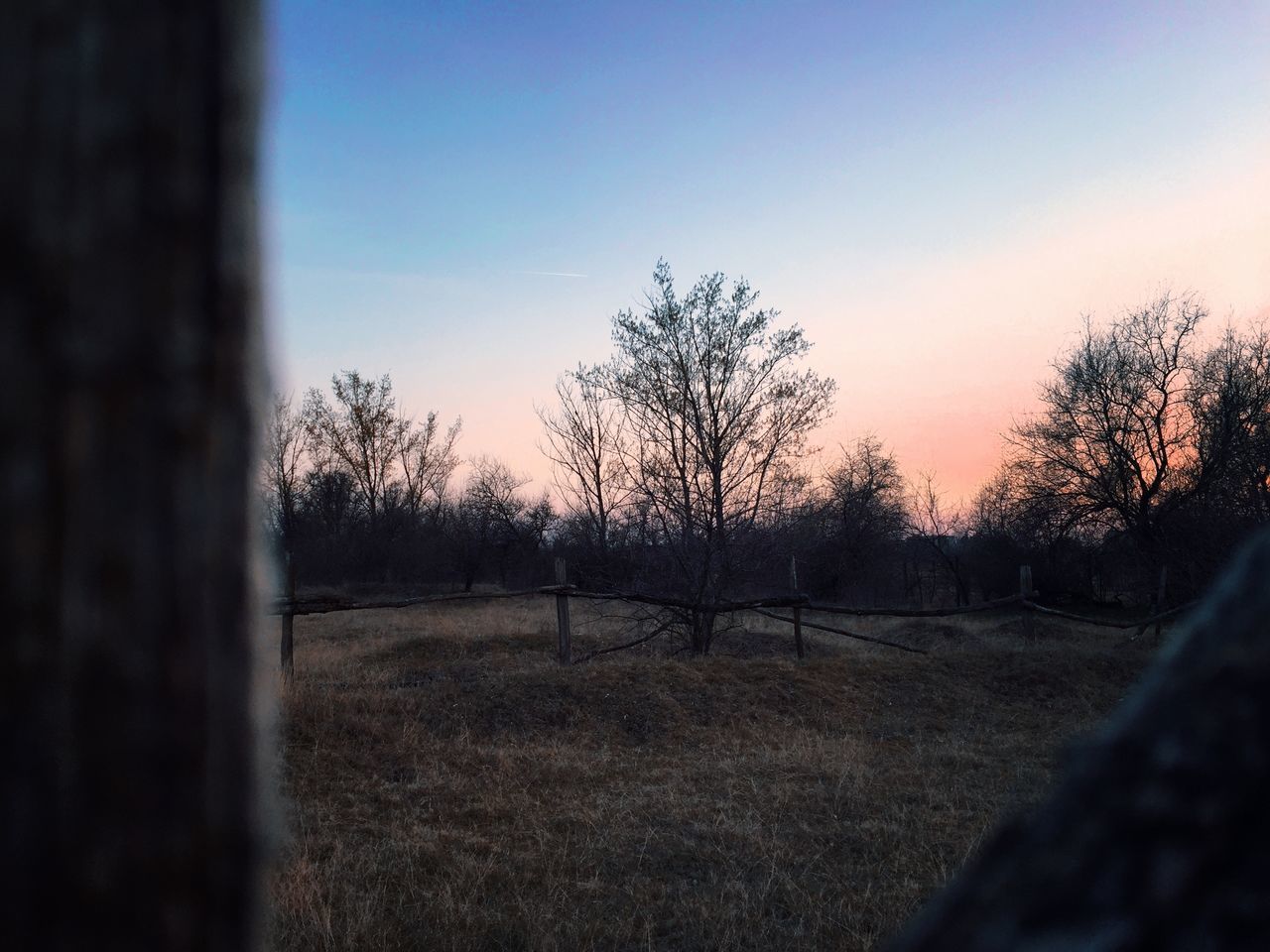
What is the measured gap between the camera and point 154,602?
17.6 inches

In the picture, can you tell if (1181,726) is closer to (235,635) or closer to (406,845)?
(235,635)

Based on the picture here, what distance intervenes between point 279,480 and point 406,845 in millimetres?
32560

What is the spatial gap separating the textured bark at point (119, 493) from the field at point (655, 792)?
12.9 feet

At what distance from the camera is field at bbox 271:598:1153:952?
4.22 m

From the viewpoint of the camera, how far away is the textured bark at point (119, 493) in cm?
42

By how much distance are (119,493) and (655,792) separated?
266 inches

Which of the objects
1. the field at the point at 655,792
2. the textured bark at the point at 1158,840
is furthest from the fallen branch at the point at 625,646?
the textured bark at the point at 1158,840

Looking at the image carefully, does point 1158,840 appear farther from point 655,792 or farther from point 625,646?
point 625,646

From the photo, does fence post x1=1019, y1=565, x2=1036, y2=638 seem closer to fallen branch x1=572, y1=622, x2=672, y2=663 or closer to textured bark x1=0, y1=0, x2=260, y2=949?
fallen branch x1=572, y1=622, x2=672, y2=663

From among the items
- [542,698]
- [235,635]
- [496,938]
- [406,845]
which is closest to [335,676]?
[542,698]

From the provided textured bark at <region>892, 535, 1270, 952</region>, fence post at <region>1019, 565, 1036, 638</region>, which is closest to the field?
fence post at <region>1019, 565, 1036, 638</region>

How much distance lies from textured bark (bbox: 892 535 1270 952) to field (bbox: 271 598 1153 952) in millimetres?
3879

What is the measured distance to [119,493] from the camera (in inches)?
17.4

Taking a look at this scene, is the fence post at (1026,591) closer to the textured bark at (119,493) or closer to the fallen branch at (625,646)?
the fallen branch at (625,646)
